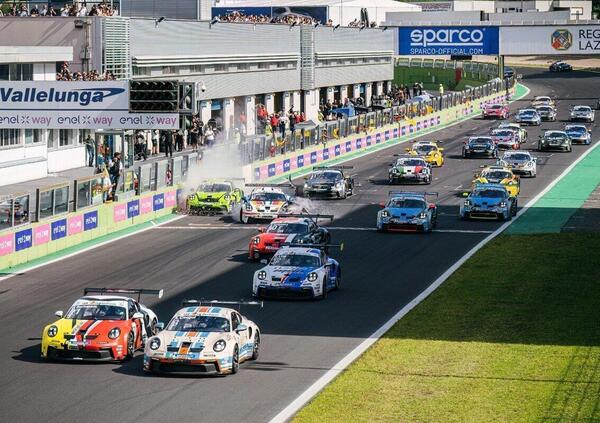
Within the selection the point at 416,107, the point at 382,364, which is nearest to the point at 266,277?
the point at 382,364

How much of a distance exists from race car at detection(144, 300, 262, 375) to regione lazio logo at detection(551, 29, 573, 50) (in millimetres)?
91401

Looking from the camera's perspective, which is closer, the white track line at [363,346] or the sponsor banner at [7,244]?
the white track line at [363,346]

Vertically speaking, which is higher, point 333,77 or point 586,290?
point 333,77

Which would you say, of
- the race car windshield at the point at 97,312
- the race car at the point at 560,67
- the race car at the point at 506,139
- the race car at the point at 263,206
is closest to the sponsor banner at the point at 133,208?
the race car at the point at 263,206

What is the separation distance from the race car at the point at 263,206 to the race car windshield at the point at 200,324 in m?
24.4

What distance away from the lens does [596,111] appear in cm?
11588

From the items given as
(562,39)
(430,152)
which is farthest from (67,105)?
(562,39)

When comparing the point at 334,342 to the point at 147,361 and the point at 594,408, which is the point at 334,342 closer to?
the point at 147,361

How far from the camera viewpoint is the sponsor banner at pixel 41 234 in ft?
141

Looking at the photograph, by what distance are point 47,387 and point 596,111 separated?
3800 inches

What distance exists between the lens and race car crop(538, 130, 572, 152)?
8356cm

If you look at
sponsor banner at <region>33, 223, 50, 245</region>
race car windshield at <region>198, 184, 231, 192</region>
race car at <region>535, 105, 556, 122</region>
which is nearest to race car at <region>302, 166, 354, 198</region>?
race car windshield at <region>198, 184, 231, 192</region>

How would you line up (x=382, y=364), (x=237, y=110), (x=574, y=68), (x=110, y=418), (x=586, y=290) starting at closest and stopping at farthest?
(x=110, y=418), (x=382, y=364), (x=586, y=290), (x=237, y=110), (x=574, y=68)

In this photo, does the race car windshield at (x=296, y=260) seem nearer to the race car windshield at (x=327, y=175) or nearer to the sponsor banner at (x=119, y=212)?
the sponsor banner at (x=119, y=212)
